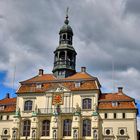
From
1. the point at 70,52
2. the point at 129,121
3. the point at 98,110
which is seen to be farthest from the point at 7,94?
the point at 129,121

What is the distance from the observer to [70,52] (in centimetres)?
7394

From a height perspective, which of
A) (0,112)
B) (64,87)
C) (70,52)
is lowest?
(0,112)

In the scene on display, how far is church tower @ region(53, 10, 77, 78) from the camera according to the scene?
72250mm

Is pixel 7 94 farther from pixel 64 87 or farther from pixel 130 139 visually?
pixel 130 139

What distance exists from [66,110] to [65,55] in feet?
42.0

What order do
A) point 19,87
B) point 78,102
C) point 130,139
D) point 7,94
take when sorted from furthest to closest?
point 7,94
point 19,87
point 78,102
point 130,139

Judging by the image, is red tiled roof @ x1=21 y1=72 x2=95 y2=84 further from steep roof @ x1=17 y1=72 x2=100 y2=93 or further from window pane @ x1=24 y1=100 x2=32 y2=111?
window pane @ x1=24 y1=100 x2=32 y2=111

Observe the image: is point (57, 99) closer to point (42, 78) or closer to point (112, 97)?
point (42, 78)

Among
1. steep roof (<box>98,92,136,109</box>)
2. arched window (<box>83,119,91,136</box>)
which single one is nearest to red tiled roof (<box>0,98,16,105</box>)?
arched window (<box>83,119,91,136</box>)

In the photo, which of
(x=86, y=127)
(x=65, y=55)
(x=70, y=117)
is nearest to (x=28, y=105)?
(x=70, y=117)

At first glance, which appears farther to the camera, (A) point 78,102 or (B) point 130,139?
(A) point 78,102

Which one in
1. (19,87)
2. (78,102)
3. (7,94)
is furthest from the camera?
(7,94)

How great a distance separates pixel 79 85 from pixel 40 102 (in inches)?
332

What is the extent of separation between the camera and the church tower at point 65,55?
72250mm
